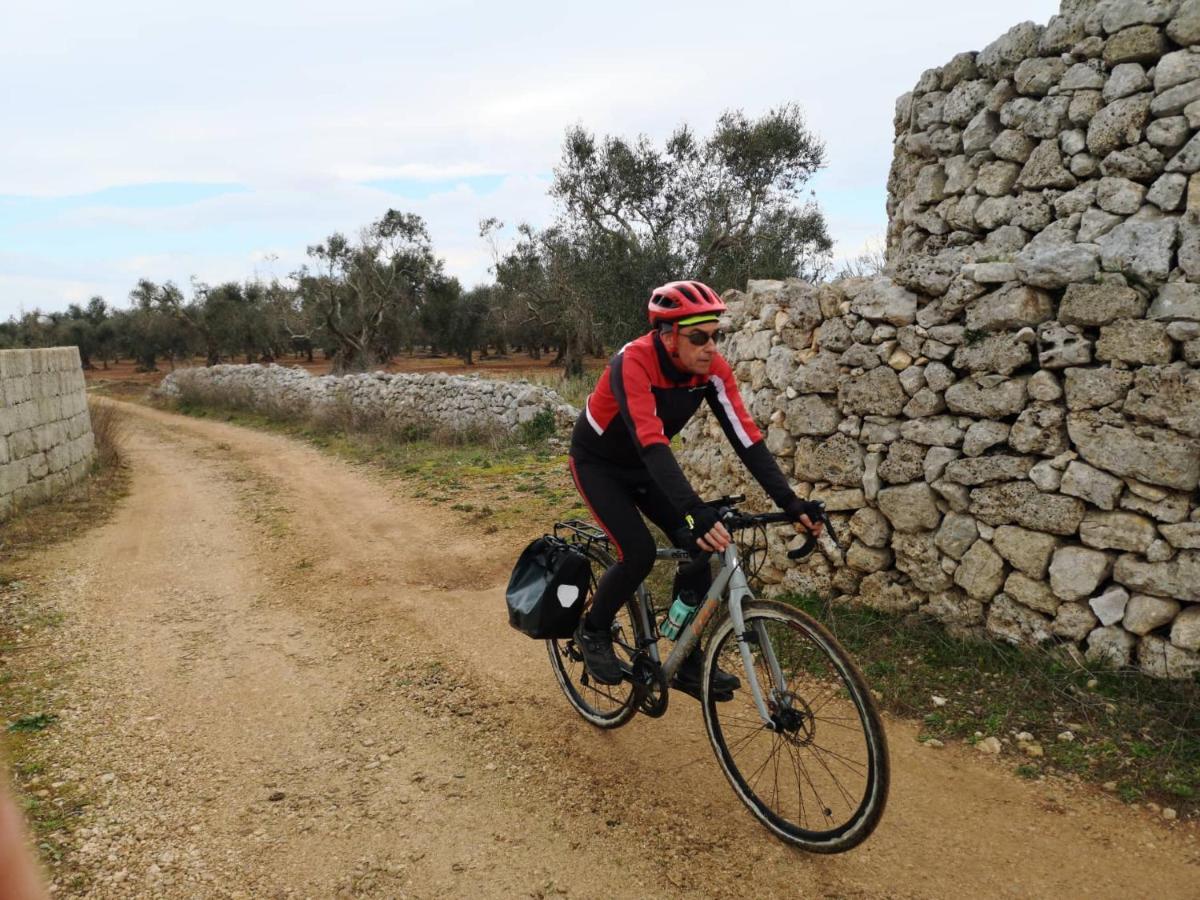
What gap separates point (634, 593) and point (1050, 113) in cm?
489

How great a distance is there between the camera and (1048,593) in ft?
15.2

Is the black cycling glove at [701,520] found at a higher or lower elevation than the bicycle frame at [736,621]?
higher

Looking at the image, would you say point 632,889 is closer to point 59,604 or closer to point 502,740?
point 502,740

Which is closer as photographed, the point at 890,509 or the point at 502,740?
the point at 502,740

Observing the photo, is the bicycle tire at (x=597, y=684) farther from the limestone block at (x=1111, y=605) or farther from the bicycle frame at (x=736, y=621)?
the limestone block at (x=1111, y=605)

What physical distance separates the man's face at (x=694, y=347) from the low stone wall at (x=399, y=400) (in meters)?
11.0

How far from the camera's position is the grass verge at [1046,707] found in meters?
3.76

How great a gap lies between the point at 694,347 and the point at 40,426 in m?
10.9

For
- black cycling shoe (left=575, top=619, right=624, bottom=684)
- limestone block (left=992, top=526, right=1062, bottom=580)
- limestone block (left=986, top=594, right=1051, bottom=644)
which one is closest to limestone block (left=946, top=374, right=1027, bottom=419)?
limestone block (left=992, top=526, right=1062, bottom=580)

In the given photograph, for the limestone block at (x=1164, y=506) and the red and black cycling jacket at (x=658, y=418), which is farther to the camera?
the limestone block at (x=1164, y=506)

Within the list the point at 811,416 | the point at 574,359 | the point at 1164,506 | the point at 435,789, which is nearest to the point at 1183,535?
the point at 1164,506

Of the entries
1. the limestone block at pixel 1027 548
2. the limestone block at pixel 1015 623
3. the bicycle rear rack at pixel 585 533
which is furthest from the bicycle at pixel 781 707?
the limestone block at pixel 1027 548

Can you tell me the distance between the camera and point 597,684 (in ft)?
14.8

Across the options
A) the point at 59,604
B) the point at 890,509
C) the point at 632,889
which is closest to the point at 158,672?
the point at 59,604
